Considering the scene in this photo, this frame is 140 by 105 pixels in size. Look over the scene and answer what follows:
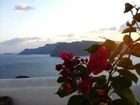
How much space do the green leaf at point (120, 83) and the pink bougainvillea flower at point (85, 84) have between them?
0.23ft

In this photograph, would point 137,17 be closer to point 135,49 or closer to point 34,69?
point 135,49

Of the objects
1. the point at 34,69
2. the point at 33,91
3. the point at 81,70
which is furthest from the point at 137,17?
the point at 34,69

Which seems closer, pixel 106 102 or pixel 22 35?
pixel 106 102

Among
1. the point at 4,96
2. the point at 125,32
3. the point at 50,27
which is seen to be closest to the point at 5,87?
the point at 4,96

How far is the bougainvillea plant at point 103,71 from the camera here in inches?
20.2

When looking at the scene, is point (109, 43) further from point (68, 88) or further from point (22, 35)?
point (22, 35)

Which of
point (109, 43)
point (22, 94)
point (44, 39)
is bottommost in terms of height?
point (22, 94)

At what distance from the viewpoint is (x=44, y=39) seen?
2982mm

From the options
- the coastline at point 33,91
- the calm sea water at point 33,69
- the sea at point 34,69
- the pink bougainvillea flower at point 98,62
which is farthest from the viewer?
the calm sea water at point 33,69

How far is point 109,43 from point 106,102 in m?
0.10

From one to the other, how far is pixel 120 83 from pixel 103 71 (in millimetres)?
45

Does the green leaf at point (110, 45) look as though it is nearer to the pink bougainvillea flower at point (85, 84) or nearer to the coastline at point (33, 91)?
the pink bougainvillea flower at point (85, 84)

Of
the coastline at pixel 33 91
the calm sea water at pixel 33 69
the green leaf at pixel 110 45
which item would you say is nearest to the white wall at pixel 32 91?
the coastline at pixel 33 91

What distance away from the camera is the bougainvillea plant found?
0.51 m
